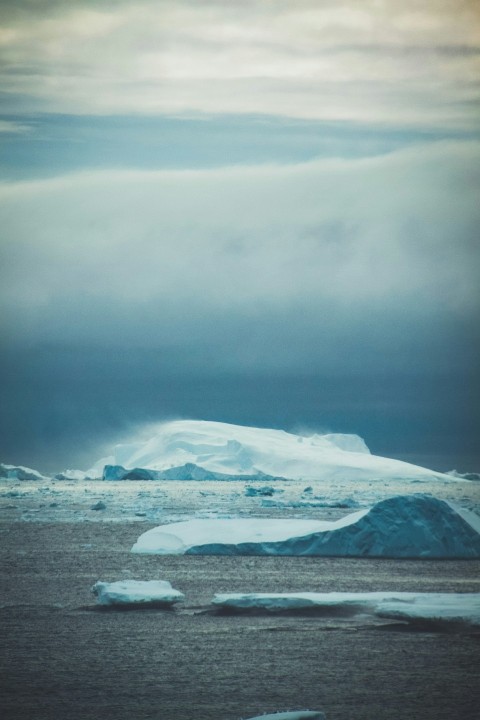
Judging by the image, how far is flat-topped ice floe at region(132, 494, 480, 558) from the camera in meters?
15.8

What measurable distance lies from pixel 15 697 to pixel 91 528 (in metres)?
17.9

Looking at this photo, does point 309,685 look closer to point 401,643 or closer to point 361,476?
point 401,643

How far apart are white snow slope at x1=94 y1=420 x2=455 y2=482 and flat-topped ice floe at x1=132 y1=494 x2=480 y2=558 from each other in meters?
82.3

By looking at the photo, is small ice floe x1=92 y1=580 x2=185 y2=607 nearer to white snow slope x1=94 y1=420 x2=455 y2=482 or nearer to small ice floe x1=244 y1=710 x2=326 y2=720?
small ice floe x1=244 y1=710 x2=326 y2=720

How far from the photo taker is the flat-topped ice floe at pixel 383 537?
15781 millimetres

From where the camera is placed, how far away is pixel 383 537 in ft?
52.6

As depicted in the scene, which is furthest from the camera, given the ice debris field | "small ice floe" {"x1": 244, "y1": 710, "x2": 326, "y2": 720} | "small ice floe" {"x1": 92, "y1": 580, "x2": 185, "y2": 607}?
"small ice floe" {"x1": 92, "y1": 580, "x2": 185, "y2": 607}

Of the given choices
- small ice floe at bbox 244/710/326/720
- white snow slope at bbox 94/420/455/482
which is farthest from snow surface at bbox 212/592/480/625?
white snow slope at bbox 94/420/455/482

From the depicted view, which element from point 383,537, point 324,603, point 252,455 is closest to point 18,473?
point 252,455

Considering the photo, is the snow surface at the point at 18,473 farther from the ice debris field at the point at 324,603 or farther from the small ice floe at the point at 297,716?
the small ice floe at the point at 297,716

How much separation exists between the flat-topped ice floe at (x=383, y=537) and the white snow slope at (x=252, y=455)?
8228cm

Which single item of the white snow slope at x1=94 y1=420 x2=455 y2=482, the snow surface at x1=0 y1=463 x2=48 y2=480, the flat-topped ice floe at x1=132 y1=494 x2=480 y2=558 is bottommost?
the flat-topped ice floe at x1=132 y1=494 x2=480 y2=558

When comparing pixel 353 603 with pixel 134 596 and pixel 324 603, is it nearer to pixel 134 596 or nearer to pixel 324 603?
pixel 324 603

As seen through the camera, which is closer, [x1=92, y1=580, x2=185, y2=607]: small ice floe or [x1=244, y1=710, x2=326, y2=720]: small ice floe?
[x1=244, y1=710, x2=326, y2=720]: small ice floe
